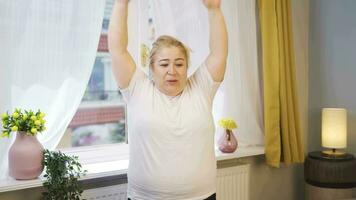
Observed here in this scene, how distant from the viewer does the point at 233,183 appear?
2381mm

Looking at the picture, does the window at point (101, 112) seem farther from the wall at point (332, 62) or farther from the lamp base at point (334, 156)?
the wall at point (332, 62)

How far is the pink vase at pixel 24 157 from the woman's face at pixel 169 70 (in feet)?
2.01

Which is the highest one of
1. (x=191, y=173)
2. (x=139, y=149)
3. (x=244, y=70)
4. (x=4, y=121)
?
(x=244, y=70)

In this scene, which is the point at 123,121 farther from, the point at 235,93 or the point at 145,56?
the point at 235,93

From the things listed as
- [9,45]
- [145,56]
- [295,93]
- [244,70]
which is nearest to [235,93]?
[244,70]

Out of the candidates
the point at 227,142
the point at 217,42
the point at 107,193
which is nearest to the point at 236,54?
the point at 227,142

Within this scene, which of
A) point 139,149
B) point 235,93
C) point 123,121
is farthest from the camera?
point 235,93

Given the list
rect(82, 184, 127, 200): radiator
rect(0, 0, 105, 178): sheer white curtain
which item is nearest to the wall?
rect(82, 184, 127, 200): radiator

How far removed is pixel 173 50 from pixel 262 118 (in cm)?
122

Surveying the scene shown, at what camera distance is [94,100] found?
2119mm

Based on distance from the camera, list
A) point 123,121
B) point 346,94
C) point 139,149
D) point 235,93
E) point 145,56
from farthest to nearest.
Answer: point 346,94, point 235,93, point 123,121, point 145,56, point 139,149

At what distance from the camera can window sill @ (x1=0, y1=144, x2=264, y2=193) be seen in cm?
160

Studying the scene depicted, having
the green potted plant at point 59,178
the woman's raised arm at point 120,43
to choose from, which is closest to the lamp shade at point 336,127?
Result: the woman's raised arm at point 120,43

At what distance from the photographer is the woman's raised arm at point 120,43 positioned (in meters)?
1.56
